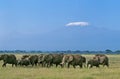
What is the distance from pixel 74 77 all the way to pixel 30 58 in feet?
66.6

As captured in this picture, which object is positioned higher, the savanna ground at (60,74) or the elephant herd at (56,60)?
the elephant herd at (56,60)

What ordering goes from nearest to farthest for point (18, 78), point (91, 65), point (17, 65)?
1. point (18, 78)
2. point (91, 65)
3. point (17, 65)

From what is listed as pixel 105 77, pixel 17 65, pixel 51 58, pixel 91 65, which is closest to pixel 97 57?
pixel 91 65

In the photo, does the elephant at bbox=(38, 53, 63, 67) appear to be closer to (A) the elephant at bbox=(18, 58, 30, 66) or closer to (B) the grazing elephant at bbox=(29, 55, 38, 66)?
(B) the grazing elephant at bbox=(29, 55, 38, 66)

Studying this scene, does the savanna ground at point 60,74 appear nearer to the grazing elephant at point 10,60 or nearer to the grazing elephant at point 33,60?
the grazing elephant at point 10,60

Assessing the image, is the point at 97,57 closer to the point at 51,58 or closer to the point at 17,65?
the point at 51,58

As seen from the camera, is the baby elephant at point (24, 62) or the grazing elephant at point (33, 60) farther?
the grazing elephant at point (33, 60)

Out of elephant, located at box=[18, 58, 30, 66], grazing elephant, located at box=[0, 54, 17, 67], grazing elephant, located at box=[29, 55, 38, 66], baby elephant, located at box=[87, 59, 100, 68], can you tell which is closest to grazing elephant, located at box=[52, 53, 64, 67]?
grazing elephant, located at box=[29, 55, 38, 66]

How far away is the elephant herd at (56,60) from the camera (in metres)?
44.0

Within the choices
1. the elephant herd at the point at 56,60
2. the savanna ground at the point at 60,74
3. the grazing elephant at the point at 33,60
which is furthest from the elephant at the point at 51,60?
the savanna ground at the point at 60,74

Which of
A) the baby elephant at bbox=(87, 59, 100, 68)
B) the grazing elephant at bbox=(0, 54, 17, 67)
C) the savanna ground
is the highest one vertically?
the grazing elephant at bbox=(0, 54, 17, 67)

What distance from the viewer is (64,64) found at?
44812 mm

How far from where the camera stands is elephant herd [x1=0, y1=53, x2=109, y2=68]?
144 feet

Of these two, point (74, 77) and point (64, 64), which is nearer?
point (74, 77)
